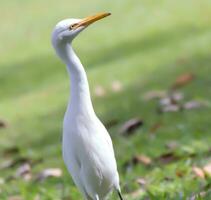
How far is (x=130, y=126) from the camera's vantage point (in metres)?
7.59

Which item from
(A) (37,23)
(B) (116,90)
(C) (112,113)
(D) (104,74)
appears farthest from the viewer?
(A) (37,23)

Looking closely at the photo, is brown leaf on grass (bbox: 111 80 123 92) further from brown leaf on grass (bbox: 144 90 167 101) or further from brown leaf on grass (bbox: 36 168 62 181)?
brown leaf on grass (bbox: 36 168 62 181)

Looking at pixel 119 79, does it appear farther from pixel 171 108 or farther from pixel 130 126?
pixel 130 126

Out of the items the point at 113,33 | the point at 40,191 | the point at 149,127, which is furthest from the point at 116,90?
the point at 40,191

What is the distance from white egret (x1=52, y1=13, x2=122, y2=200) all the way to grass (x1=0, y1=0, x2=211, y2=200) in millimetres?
626

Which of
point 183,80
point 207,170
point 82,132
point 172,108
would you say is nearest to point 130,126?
point 172,108

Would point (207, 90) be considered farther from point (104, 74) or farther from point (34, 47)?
point (34, 47)

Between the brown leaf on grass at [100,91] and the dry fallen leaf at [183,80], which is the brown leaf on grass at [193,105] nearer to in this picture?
the dry fallen leaf at [183,80]

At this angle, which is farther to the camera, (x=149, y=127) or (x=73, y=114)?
(x=149, y=127)

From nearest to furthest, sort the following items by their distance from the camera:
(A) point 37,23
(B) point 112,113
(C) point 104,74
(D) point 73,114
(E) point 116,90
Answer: (D) point 73,114
(B) point 112,113
(E) point 116,90
(C) point 104,74
(A) point 37,23

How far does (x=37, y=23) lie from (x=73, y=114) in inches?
318

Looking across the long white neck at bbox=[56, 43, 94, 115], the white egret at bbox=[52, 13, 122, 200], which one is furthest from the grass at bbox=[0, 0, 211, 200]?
the long white neck at bbox=[56, 43, 94, 115]

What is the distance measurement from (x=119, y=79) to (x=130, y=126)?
7.47ft

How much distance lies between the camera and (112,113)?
28.2 feet
